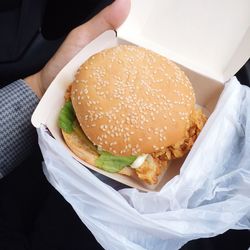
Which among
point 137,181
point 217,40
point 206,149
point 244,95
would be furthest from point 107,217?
point 217,40

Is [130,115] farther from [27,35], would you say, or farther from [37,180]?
[27,35]

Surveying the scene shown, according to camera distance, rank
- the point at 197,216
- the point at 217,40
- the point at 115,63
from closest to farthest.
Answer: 1. the point at 197,216
2. the point at 115,63
3. the point at 217,40

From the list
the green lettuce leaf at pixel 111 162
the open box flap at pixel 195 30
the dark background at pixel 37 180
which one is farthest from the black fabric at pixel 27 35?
the green lettuce leaf at pixel 111 162

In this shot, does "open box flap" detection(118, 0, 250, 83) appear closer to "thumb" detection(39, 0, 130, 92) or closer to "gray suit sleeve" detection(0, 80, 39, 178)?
"thumb" detection(39, 0, 130, 92)

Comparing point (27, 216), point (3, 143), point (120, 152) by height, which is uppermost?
point (120, 152)

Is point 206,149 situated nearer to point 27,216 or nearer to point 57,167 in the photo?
point 57,167

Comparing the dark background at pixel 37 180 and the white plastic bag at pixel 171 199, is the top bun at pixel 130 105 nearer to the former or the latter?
the white plastic bag at pixel 171 199
